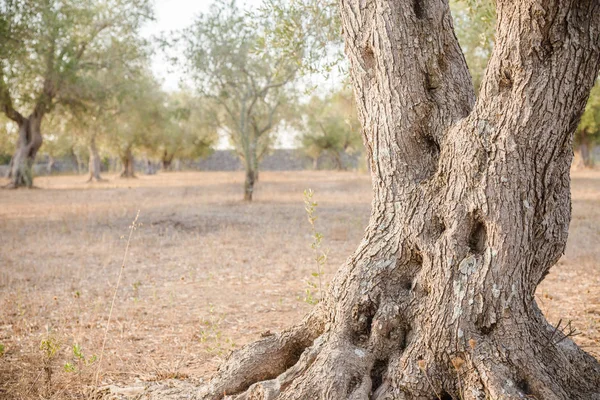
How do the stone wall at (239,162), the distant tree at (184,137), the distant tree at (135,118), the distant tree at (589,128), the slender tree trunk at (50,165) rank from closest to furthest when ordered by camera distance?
1. the distant tree at (135,118)
2. the distant tree at (589,128)
3. the distant tree at (184,137)
4. the slender tree trunk at (50,165)
5. the stone wall at (239,162)

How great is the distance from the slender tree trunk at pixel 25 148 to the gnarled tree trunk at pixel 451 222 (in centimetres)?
3040

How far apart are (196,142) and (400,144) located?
55.6 meters

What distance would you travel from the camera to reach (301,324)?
389cm

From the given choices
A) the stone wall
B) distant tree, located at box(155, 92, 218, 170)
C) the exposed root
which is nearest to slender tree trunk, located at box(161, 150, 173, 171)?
distant tree, located at box(155, 92, 218, 170)

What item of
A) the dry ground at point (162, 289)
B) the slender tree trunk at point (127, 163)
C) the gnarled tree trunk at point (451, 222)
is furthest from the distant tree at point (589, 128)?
the slender tree trunk at point (127, 163)

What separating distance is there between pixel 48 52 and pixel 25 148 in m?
6.99

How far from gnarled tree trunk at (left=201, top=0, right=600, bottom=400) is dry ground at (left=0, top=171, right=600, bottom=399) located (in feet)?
4.76

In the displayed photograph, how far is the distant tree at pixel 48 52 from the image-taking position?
23.4 metres

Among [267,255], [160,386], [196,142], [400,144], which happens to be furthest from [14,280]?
[196,142]

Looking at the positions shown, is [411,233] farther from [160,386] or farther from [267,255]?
[267,255]

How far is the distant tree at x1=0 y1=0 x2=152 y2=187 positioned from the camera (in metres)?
23.4

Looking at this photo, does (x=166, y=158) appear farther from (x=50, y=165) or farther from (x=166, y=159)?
(x=50, y=165)

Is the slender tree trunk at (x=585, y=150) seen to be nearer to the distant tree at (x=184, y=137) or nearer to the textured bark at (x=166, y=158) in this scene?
the distant tree at (x=184, y=137)

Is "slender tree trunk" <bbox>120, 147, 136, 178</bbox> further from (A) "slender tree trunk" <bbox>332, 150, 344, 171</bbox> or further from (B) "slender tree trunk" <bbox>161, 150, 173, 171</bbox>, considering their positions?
(A) "slender tree trunk" <bbox>332, 150, 344, 171</bbox>
